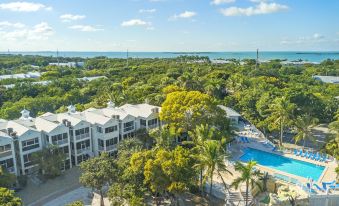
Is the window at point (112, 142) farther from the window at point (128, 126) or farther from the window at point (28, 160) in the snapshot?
the window at point (28, 160)

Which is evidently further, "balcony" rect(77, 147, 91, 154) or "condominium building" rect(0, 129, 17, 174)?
"balcony" rect(77, 147, 91, 154)

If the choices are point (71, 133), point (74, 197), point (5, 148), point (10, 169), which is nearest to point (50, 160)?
point (10, 169)

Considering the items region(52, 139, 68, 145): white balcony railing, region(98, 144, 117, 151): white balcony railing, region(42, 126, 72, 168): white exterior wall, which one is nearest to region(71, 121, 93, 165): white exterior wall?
region(42, 126, 72, 168): white exterior wall

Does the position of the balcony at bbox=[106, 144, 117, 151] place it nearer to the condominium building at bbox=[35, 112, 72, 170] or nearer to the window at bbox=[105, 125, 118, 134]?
the window at bbox=[105, 125, 118, 134]

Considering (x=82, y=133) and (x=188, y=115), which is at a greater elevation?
(x=188, y=115)

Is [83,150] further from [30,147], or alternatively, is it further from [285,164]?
[285,164]

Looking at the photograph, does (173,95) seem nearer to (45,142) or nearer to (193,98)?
(193,98)
